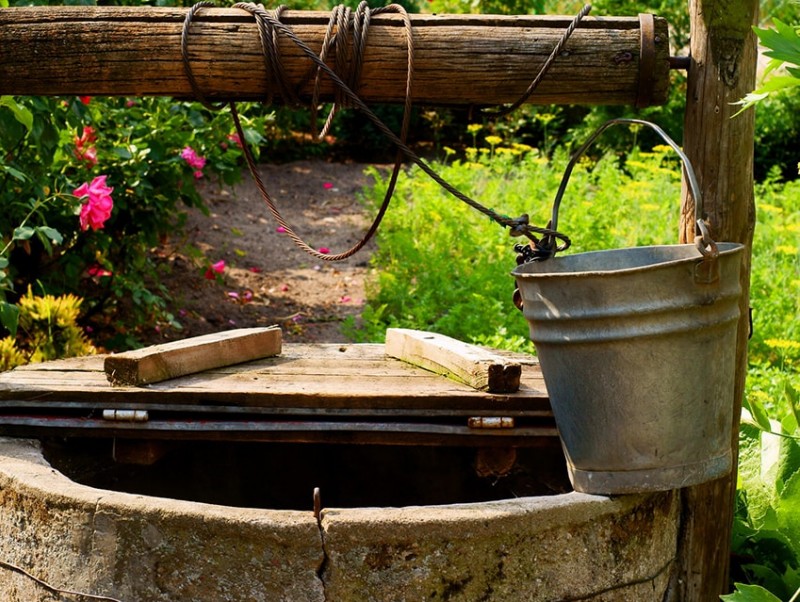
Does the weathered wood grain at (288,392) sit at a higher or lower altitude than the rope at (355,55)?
lower

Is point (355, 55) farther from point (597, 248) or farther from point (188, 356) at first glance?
point (597, 248)

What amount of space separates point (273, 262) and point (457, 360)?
4786 mm

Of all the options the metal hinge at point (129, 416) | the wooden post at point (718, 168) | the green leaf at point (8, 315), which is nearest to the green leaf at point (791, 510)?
the wooden post at point (718, 168)

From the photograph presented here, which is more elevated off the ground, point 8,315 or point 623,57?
point 623,57

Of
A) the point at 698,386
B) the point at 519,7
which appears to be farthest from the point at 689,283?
the point at 519,7

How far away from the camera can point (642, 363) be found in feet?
7.09

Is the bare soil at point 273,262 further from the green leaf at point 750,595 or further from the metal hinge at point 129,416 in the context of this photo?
the green leaf at point 750,595

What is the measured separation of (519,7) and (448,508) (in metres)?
8.13

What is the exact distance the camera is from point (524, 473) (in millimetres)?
3037

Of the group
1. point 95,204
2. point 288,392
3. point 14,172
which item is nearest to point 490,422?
point 288,392

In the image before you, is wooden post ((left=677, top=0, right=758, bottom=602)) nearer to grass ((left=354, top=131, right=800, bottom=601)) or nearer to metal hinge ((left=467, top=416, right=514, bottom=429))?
grass ((left=354, top=131, right=800, bottom=601))

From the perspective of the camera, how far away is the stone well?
2061mm

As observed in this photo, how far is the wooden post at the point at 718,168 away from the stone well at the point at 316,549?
0.36 metres

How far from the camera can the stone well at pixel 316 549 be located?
2061 mm
